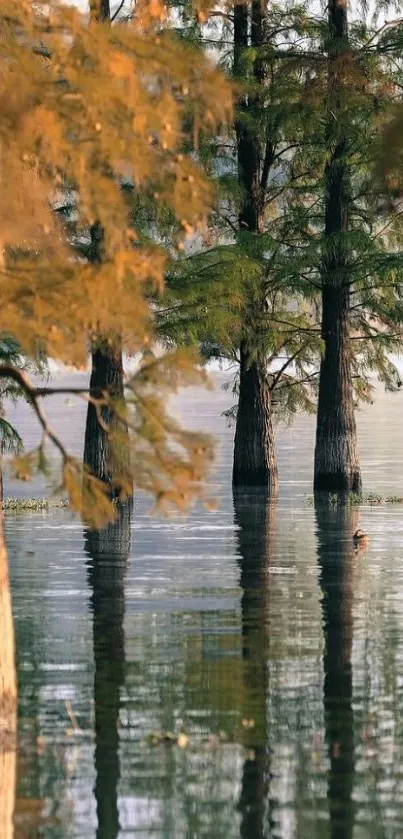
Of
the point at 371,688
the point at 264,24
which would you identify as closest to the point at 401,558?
the point at 371,688

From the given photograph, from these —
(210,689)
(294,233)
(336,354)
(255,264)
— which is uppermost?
(294,233)

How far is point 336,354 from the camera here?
40.4m

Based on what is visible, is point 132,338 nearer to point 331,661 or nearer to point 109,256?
point 109,256

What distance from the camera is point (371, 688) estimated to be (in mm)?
15188

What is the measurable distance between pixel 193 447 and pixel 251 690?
9.93 ft

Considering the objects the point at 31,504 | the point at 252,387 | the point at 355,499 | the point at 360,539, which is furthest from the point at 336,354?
the point at 360,539

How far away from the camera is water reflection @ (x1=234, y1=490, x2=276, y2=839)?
36.4ft

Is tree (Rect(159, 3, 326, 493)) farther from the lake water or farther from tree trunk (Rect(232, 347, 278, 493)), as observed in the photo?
the lake water

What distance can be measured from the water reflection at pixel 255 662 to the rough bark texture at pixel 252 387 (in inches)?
298

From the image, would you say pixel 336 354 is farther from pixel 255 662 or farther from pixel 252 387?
pixel 255 662

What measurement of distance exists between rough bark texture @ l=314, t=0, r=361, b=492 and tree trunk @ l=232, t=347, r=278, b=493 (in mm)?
2078

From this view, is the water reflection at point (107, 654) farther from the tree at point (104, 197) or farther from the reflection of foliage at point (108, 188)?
the reflection of foliage at point (108, 188)

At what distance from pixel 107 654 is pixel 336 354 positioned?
2383cm

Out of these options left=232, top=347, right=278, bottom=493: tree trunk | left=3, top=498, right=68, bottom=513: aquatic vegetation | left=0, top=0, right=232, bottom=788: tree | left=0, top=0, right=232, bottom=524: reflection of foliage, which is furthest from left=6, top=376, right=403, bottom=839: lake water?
left=232, top=347, right=278, bottom=493: tree trunk
